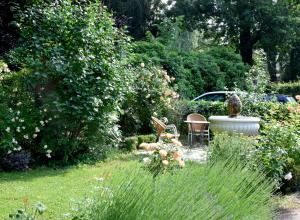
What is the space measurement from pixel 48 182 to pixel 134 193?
423 cm

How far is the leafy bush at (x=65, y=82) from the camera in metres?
7.43

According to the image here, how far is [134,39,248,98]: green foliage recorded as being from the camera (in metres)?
16.3

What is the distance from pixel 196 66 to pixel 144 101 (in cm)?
770

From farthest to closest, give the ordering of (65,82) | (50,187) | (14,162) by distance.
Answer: (65,82), (14,162), (50,187)

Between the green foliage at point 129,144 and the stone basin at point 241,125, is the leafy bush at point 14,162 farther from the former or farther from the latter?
the stone basin at point 241,125

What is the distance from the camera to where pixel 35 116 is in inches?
286

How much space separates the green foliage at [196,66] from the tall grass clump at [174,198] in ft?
39.4

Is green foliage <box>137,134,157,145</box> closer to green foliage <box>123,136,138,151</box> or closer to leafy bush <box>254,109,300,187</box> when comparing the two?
green foliage <box>123,136,138,151</box>

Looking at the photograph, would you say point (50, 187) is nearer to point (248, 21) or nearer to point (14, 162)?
point (14, 162)

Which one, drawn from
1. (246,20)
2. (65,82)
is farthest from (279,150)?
(246,20)

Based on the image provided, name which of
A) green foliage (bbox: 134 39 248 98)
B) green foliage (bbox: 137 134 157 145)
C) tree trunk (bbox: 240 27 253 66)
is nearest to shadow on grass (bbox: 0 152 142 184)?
green foliage (bbox: 137 134 157 145)

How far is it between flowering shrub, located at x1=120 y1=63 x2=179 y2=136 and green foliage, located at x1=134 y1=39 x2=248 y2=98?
3.25m

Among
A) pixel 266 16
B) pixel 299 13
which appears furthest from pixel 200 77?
pixel 299 13

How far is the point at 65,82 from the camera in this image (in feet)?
24.7
